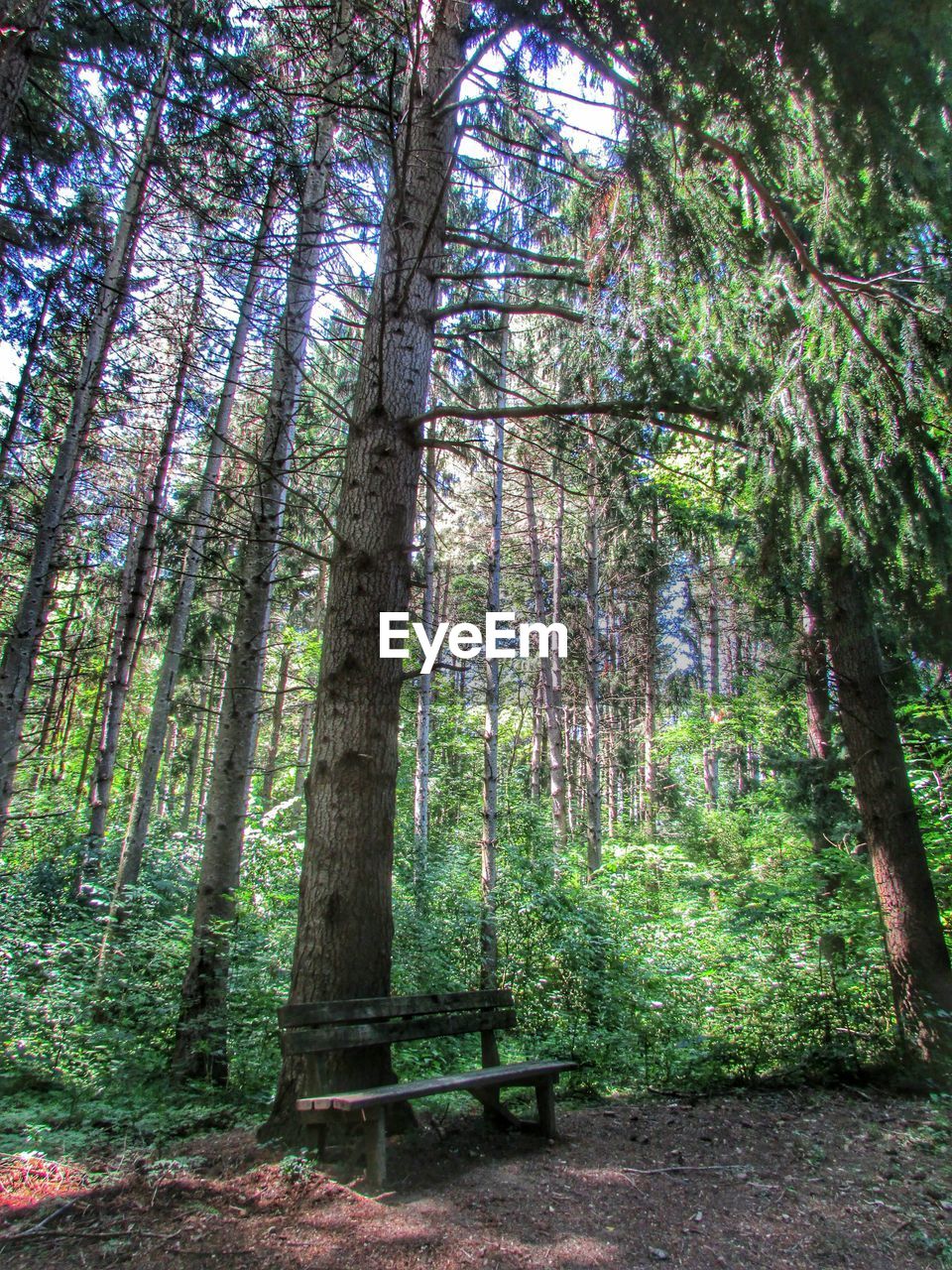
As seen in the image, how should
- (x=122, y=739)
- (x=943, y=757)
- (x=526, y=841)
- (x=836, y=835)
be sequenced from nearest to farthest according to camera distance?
(x=943, y=757)
(x=836, y=835)
(x=526, y=841)
(x=122, y=739)

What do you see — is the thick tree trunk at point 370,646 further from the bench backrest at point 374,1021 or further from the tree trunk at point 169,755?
the tree trunk at point 169,755

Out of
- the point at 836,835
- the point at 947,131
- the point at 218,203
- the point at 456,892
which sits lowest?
the point at 456,892

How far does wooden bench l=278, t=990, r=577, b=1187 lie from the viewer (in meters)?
3.05

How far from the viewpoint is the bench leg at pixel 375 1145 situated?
3.04 m

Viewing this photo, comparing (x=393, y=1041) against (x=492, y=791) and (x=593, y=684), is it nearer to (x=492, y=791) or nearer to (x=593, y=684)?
(x=492, y=791)

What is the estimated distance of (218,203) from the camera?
24.9 ft

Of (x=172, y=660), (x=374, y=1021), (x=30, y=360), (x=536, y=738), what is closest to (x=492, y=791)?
(x=172, y=660)

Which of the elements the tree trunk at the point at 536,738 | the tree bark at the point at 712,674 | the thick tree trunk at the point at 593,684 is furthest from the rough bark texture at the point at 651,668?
the tree trunk at the point at 536,738

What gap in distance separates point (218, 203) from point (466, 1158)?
28.8 feet

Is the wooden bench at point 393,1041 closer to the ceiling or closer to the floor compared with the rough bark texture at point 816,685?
closer to the floor

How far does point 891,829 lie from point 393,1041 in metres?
4.08

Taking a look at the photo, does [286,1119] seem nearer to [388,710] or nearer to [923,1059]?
[388,710]

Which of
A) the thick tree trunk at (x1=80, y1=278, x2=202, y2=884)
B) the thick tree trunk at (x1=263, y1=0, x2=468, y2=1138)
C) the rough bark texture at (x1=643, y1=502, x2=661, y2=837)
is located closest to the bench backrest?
the thick tree trunk at (x1=263, y1=0, x2=468, y2=1138)

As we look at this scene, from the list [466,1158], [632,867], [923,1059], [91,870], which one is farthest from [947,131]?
[632,867]
